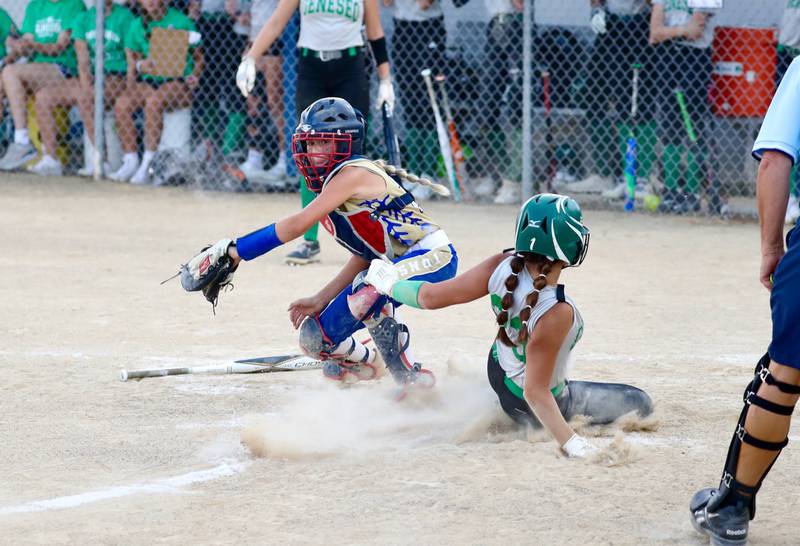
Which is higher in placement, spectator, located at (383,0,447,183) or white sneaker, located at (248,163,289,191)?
spectator, located at (383,0,447,183)

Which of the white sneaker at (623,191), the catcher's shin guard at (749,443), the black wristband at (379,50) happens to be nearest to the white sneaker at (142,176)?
the black wristband at (379,50)

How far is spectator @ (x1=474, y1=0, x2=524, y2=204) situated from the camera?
442 inches

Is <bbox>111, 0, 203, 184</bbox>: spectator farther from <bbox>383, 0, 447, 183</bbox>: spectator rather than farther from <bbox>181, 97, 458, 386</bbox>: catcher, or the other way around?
<bbox>181, 97, 458, 386</bbox>: catcher

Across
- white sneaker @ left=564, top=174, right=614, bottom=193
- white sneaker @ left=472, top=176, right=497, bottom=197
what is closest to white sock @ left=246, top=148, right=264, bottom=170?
white sneaker @ left=472, top=176, right=497, bottom=197

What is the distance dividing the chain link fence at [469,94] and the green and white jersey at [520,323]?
20.6 feet

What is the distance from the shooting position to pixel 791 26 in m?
9.65

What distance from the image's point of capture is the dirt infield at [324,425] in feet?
11.8

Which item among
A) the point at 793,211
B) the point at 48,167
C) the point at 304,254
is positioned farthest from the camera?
the point at 48,167

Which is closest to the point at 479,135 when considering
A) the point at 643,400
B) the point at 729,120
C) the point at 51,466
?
the point at 729,120

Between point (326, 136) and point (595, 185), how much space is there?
7.15 meters

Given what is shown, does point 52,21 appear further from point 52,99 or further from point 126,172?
point 126,172

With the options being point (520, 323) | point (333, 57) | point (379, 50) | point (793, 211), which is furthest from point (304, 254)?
point (520, 323)

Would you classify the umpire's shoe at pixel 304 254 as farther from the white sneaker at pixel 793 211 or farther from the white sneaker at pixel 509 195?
the white sneaker at pixel 793 211

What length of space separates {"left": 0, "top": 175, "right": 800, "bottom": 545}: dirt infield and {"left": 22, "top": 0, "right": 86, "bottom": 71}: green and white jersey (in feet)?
15.5
